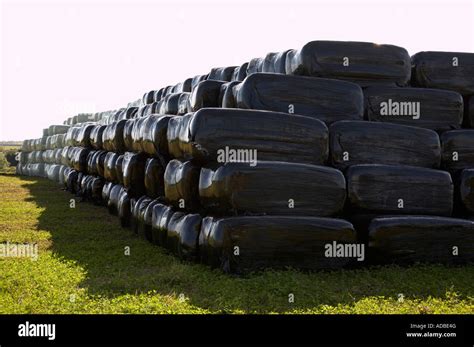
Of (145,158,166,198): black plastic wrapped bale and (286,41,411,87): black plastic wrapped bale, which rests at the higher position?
(286,41,411,87): black plastic wrapped bale

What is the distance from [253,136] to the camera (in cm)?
735

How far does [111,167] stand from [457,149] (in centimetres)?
737

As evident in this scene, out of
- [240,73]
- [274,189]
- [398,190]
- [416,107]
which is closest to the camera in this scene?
[274,189]

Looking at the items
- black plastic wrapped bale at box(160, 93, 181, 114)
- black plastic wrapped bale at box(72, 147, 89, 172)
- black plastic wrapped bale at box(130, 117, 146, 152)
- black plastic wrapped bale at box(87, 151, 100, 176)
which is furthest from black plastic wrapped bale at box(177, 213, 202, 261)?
black plastic wrapped bale at box(72, 147, 89, 172)

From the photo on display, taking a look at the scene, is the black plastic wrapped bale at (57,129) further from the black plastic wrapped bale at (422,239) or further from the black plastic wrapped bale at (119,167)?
the black plastic wrapped bale at (422,239)

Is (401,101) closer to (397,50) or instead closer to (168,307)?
(397,50)

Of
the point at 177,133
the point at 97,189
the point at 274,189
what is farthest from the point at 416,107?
the point at 97,189

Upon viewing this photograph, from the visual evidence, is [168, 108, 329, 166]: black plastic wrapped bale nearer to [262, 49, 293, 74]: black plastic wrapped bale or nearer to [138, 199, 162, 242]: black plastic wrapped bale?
[262, 49, 293, 74]: black plastic wrapped bale

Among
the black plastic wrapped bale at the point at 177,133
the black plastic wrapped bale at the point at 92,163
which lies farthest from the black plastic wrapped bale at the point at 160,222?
the black plastic wrapped bale at the point at 92,163

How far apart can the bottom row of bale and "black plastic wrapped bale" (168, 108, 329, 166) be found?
2.70 ft

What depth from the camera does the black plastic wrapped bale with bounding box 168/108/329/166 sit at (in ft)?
23.9

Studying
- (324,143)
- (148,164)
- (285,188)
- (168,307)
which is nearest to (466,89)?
(324,143)

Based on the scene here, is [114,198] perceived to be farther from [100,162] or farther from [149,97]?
[149,97]
